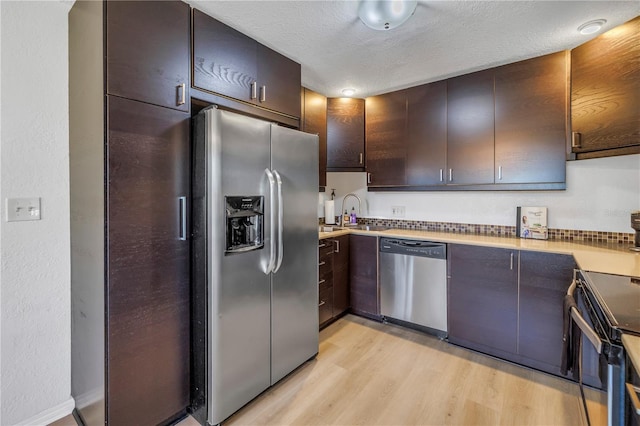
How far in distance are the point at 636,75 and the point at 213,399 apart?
3.02m

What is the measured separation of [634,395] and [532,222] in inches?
78.4

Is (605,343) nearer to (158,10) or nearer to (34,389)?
(158,10)

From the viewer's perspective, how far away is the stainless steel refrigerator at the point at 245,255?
5.24 feet

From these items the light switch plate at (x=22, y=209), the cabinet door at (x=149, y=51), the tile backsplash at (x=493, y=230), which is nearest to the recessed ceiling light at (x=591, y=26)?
the tile backsplash at (x=493, y=230)

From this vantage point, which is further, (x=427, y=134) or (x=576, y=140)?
(x=427, y=134)

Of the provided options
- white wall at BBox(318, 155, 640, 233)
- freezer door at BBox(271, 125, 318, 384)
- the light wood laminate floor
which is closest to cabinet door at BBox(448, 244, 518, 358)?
the light wood laminate floor

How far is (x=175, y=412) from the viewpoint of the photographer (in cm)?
166

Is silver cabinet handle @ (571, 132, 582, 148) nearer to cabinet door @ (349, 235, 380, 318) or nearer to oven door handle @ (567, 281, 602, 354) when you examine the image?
oven door handle @ (567, 281, 602, 354)

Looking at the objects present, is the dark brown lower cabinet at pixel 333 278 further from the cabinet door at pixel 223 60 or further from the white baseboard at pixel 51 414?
the white baseboard at pixel 51 414

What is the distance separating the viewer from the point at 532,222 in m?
2.53

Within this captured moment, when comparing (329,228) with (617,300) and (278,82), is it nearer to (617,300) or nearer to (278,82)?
(278,82)

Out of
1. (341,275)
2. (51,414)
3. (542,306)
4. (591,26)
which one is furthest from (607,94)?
(51,414)

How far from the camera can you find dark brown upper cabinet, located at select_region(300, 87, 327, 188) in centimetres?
288

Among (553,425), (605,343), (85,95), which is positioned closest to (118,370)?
(85,95)
